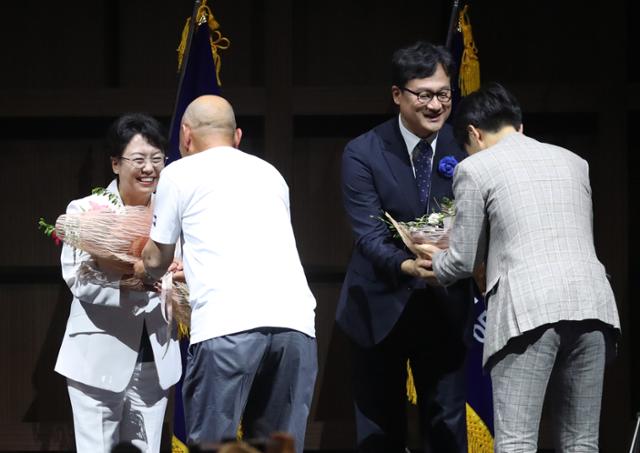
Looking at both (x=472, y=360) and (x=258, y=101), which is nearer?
(x=472, y=360)

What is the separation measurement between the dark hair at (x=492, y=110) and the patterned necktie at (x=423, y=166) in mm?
548

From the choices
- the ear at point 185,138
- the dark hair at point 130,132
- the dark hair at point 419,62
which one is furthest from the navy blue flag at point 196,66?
the ear at point 185,138

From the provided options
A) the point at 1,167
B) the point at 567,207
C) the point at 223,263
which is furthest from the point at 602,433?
the point at 1,167

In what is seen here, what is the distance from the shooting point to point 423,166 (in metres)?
4.05

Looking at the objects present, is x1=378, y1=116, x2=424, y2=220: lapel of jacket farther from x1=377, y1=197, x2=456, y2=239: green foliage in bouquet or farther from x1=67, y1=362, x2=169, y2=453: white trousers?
x1=67, y1=362, x2=169, y2=453: white trousers

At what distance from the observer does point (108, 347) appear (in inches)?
156

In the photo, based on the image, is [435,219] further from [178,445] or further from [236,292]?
[178,445]

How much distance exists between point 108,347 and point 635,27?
114 inches

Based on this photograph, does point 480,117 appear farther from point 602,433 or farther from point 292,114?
point 602,433

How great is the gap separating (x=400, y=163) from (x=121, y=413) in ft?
4.33

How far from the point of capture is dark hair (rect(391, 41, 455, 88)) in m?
4.02

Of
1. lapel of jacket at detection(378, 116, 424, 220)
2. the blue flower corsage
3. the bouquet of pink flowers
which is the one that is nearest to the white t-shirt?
the bouquet of pink flowers

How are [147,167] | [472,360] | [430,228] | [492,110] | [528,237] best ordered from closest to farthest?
1. [528,237]
2. [492,110]
3. [430,228]
4. [147,167]
5. [472,360]

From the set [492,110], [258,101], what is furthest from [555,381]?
[258,101]
